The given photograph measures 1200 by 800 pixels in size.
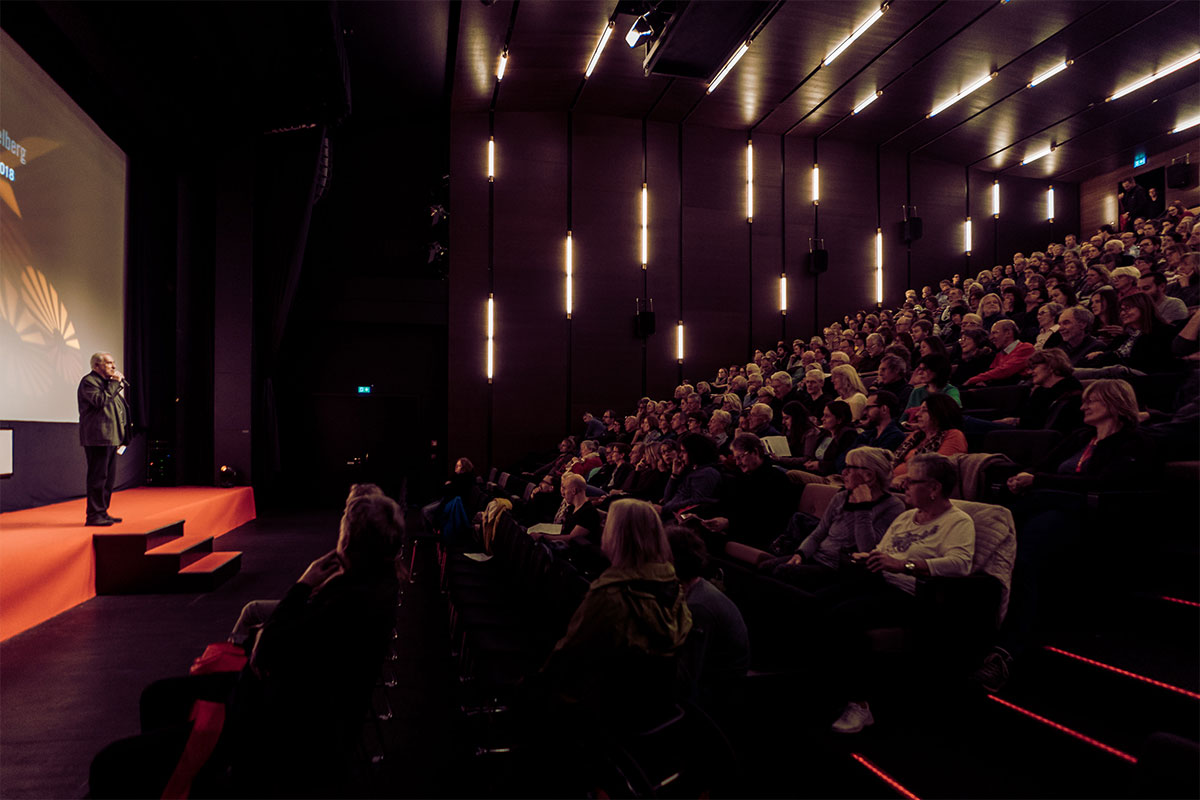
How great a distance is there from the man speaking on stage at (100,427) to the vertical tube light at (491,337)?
17.3 feet

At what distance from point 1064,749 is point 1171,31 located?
9.70m

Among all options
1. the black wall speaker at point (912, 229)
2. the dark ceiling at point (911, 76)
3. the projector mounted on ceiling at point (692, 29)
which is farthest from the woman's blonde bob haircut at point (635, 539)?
the black wall speaker at point (912, 229)

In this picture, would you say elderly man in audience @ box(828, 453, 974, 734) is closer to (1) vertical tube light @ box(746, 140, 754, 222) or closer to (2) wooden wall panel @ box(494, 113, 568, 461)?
(2) wooden wall panel @ box(494, 113, 568, 461)

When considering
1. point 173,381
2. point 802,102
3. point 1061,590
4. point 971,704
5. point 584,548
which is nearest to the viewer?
point 971,704

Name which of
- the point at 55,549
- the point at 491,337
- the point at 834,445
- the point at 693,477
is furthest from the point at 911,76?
the point at 55,549

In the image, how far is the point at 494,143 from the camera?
1034 cm

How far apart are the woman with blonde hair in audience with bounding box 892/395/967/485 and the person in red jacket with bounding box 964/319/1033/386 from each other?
1536mm

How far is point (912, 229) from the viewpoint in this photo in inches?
452

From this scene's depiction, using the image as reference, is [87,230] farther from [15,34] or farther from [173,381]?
[173,381]

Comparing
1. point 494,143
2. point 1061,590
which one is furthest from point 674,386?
point 1061,590

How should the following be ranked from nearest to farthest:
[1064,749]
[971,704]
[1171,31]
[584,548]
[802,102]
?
[1064,749]
[971,704]
[584,548]
[1171,31]
[802,102]

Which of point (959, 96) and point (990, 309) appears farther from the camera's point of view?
Result: point (959, 96)

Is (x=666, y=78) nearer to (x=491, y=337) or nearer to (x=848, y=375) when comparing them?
(x=491, y=337)

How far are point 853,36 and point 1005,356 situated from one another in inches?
202
